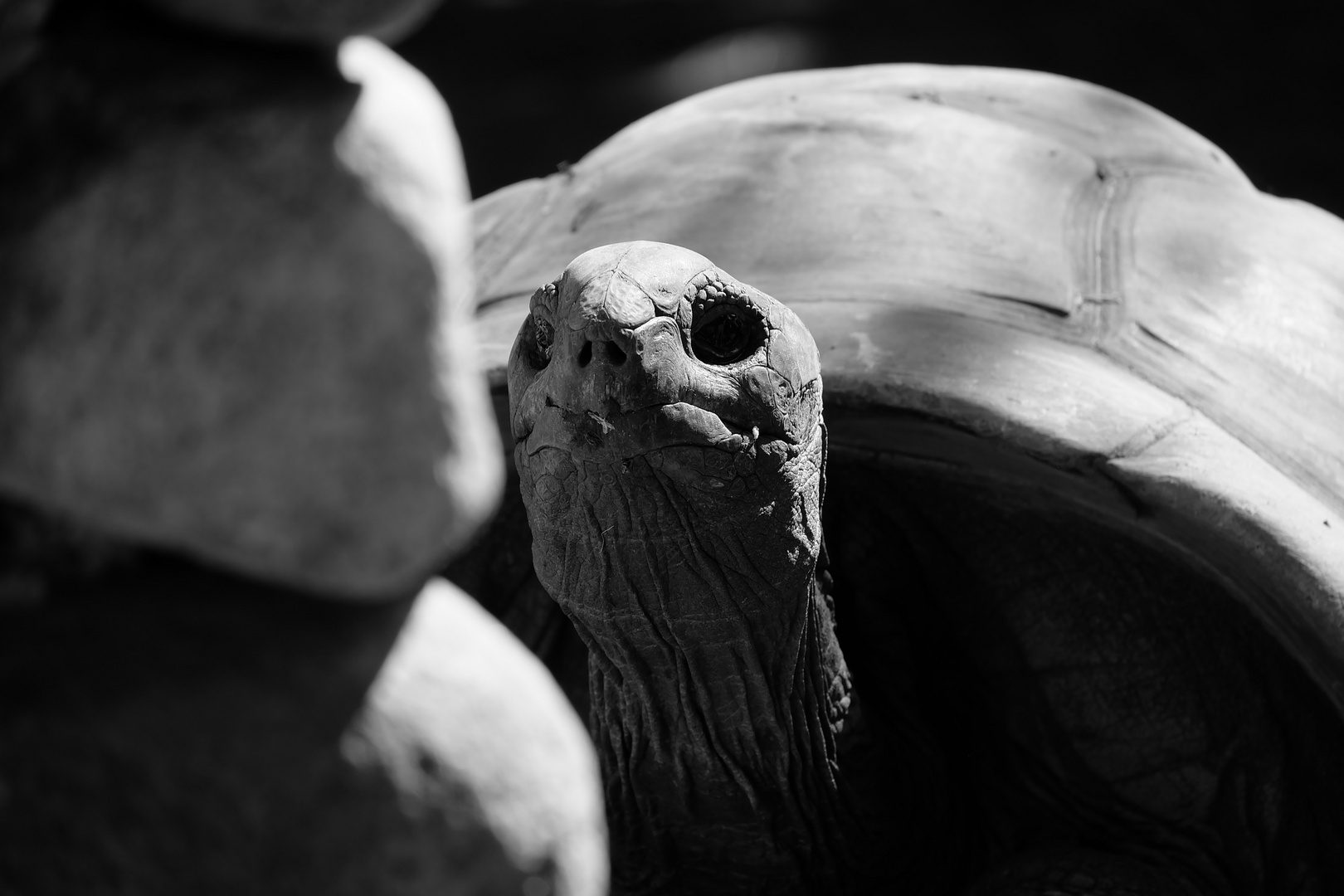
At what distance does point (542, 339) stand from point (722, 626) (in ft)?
1.31

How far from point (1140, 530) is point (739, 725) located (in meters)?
0.57

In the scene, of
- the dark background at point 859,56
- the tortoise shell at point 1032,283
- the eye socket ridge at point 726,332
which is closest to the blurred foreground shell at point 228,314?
the eye socket ridge at point 726,332

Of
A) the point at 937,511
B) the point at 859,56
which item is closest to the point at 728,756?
the point at 937,511

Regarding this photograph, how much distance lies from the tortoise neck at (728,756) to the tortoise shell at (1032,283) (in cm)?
35

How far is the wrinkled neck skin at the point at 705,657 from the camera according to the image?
1676 millimetres

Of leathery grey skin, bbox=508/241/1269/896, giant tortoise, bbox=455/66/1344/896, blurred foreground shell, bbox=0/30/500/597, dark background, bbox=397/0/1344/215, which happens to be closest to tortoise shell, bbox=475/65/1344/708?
giant tortoise, bbox=455/66/1344/896

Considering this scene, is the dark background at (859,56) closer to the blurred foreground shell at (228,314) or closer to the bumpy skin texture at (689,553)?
the bumpy skin texture at (689,553)

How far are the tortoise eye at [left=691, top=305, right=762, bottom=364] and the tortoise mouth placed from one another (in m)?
0.09

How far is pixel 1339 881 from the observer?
209cm

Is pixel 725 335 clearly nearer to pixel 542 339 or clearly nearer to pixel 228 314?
pixel 542 339

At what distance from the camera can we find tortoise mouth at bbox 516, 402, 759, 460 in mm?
1583

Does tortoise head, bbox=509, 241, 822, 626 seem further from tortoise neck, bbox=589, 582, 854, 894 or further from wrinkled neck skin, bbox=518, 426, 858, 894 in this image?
tortoise neck, bbox=589, 582, 854, 894

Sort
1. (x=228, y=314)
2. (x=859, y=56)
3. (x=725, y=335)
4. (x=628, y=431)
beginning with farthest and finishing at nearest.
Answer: (x=859, y=56) → (x=725, y=335) → (x=628, y=431) → (x=228, y=314)

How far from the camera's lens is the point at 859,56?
7746 mm
